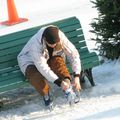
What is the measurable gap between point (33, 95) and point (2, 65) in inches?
28.3

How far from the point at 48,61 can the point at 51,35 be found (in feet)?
1.72

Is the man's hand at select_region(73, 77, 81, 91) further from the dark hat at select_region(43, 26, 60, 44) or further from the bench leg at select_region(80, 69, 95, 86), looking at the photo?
the bench leg at select_region(80, 69, 95, 86)

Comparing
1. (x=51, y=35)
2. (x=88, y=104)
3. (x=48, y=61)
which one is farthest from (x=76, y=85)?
(x=51, y=35)

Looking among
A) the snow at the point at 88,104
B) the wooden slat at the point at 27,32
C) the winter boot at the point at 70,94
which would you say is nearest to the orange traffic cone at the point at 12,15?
the snow at the point at 88,104

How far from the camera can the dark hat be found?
571 centimetres

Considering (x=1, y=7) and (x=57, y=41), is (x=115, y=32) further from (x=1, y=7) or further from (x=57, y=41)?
(x=1, y=7)

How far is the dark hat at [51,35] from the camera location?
18.7 ft

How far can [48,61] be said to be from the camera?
6.12 m

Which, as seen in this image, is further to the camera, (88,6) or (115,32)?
(88,6)

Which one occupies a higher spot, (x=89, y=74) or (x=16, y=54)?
(x=16, y=54)

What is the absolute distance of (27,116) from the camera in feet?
19.6

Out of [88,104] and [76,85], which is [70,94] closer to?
[76,85]

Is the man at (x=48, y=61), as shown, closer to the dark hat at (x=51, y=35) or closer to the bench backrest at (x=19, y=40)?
the dark hat at (x=51, y=35)

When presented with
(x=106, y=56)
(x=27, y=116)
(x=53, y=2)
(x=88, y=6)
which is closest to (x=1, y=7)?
(x=53, y=2)
